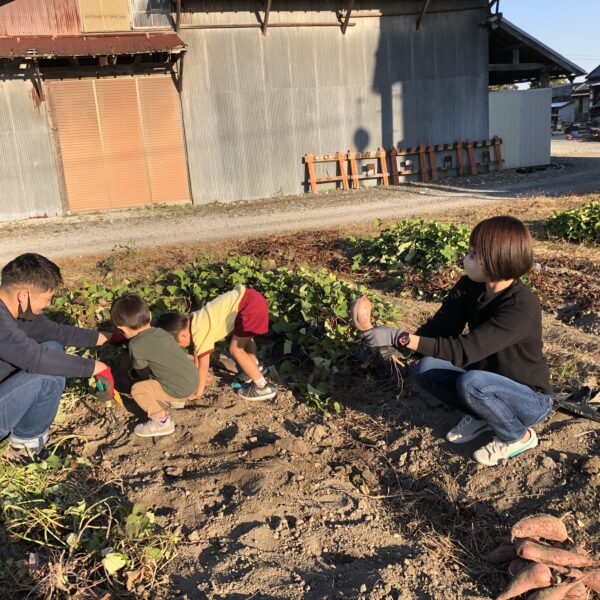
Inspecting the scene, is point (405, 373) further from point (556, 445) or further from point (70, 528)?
point (70, 528)

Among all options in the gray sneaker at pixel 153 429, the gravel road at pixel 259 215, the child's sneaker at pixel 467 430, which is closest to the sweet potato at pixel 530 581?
the child's sneaker at pixel 467 430

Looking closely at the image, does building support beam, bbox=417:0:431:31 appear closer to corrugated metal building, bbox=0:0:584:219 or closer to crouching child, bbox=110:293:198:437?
corrugated metal building, bbox=0:0:584:219

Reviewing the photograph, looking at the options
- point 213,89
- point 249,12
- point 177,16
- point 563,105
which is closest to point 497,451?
point 213,89

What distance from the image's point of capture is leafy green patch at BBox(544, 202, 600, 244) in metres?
8.53

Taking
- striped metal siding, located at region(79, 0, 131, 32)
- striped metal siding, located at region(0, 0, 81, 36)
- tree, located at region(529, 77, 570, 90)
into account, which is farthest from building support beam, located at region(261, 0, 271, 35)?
tree, located at region(529, 77, 570, 90)

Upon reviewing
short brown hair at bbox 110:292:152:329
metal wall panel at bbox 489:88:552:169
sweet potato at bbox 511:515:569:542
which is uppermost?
metal wall panel at bbox 489:88:552:169

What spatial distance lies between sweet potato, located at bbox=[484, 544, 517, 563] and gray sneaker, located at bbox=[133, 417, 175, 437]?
7.03 ft

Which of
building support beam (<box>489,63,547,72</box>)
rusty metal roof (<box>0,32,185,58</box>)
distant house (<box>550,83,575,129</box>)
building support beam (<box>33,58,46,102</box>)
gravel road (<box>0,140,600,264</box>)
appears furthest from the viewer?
distant house (<box>550,83,575,129</box>)

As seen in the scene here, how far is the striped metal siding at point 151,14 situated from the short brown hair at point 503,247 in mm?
14222

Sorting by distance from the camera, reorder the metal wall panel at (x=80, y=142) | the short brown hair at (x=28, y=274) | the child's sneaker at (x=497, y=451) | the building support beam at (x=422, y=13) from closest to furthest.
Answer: the child's sneaker at (x=497, y=451), the short brown hair at (x=28, y=274), the metal wall panel at (x=80, y=142), the building support beam at (x=422, y=13)

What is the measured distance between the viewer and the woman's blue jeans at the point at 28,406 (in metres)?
3.68

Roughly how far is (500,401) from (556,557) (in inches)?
35.1

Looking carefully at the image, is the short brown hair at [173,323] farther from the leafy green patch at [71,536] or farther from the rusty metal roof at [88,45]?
the rusty metal roof at [88,45]

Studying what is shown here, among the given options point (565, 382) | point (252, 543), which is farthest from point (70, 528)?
point (565, 382)
